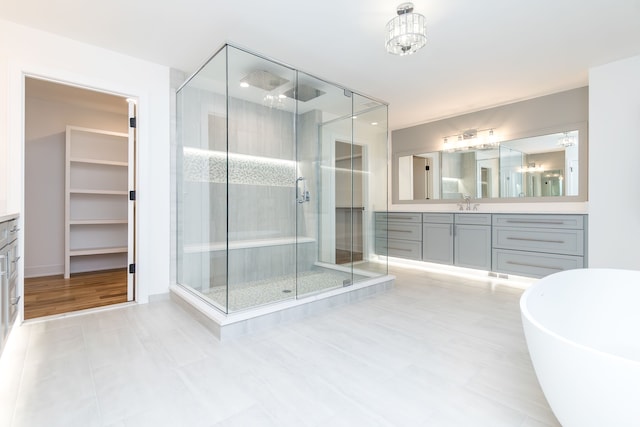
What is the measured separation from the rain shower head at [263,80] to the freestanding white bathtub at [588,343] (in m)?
2.66

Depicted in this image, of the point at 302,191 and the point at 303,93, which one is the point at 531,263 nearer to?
the point at 302,191

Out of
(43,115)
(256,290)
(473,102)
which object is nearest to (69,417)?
(256,290)

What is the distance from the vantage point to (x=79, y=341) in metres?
2.11

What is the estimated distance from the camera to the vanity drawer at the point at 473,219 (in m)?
3.94

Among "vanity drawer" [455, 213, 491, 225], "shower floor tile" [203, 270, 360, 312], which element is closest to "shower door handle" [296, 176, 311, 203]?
"shower floor tile" [203, 270, 360, 312]

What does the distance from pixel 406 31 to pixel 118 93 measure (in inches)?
105

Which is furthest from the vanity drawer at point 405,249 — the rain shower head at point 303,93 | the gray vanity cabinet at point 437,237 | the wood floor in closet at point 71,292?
the wood floor in closet at point 71,292

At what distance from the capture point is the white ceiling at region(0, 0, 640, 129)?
2203 mm

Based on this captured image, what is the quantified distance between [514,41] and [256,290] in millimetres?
3302

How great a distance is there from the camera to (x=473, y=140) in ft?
15.0

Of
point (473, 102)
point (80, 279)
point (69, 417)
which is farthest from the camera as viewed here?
point (473, 102)

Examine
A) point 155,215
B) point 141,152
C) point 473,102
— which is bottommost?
point 155,215

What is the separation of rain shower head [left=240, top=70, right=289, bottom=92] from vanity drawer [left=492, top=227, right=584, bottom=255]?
320 cm

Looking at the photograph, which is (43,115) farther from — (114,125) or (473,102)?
(473,102)
